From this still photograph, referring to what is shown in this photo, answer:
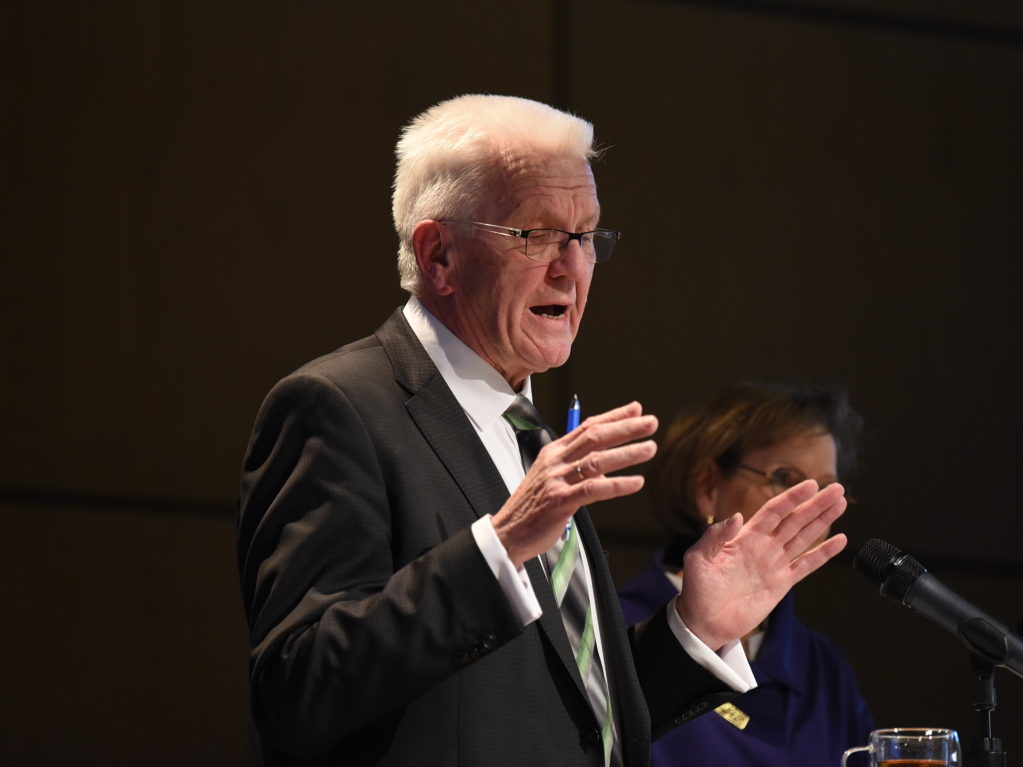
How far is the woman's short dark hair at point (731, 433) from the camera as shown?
271 centimetres

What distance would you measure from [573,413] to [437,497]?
1.10 ft

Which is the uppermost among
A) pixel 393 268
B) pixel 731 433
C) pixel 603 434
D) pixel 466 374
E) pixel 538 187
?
pixel 538 187

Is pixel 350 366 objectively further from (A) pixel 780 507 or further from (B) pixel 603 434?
(A) pixel 780 507

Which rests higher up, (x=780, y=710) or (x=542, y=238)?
(x=542, y=238)

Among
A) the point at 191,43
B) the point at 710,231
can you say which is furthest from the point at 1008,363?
the point at 191,43

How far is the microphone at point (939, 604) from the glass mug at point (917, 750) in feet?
0.58

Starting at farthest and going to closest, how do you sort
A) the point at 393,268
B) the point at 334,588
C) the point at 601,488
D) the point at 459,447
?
the point at 393,268, the point at 459,447, the point at 334,588, the point at 601,488

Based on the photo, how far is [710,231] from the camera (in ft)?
12.3

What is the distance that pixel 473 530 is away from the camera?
129 centimetres

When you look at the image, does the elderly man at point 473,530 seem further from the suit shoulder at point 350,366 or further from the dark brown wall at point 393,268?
the dark brown wall at point 393,268

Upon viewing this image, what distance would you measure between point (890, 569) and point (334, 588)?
0.85m

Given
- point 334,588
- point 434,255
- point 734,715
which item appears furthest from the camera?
point 734,715

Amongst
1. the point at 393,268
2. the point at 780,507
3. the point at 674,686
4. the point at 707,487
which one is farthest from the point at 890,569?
the point at 393,268

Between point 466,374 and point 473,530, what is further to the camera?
point 466,374
